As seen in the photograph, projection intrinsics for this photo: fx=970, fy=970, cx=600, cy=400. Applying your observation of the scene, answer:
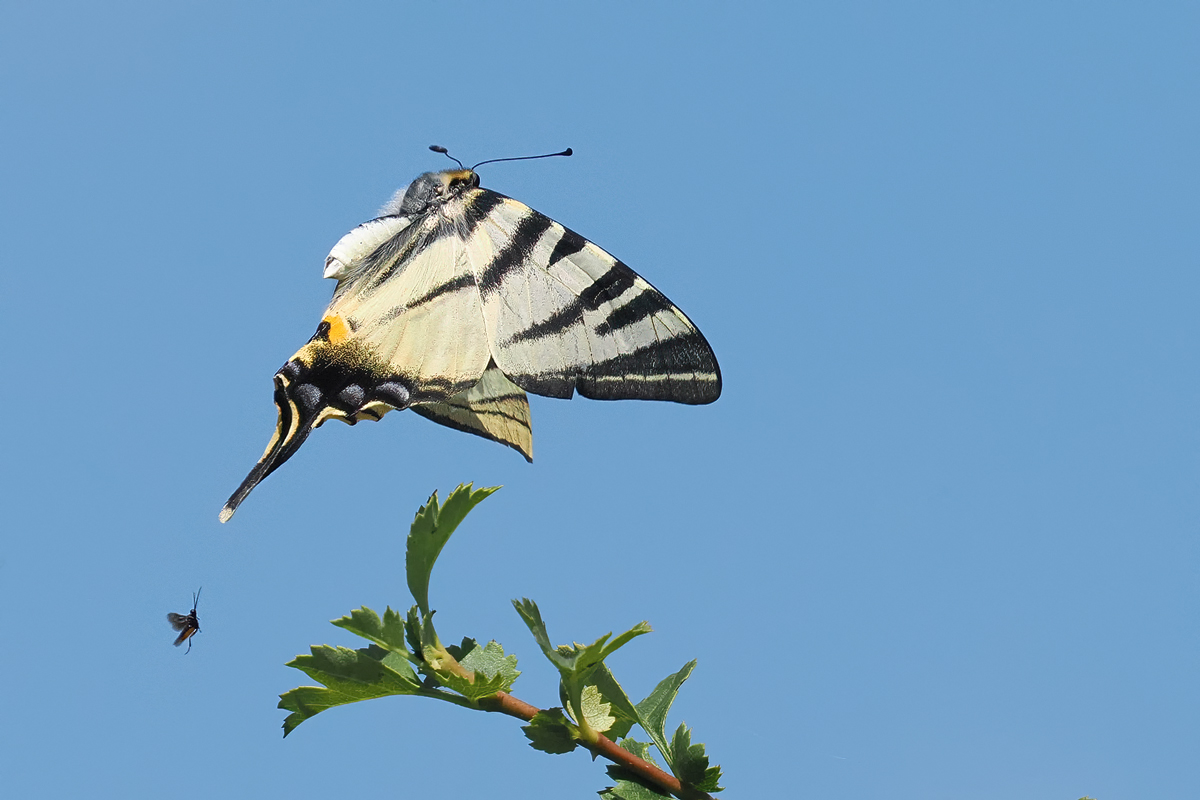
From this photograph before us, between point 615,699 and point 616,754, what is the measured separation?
223 millimetres

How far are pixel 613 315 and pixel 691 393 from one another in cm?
40

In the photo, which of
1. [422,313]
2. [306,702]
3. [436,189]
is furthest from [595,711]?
[436,189]

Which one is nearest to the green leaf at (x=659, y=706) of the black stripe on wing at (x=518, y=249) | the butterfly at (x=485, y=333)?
the butterfly at (x=485, y=333)

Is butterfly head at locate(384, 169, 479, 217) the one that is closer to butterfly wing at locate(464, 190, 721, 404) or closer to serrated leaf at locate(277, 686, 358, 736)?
butterfly wing at locate(464, 190, 721, 404)

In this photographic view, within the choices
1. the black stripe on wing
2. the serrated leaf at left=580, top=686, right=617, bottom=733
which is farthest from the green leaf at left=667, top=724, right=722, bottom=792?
the black stripe on wing

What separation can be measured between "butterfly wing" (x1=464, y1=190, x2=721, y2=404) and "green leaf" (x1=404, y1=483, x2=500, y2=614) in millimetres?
1041

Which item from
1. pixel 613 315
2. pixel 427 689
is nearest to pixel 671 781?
pixel 427 689

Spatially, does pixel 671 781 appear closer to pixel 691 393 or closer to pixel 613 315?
pixel 691 393

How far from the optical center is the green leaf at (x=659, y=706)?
2332 millimetres

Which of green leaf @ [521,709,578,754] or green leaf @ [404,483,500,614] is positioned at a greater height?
green leaf @ [404,483,500,614]

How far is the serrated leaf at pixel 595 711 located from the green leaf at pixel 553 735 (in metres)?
0.05

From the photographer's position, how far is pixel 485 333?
3.46 metres

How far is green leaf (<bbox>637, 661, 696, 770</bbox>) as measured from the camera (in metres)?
2.33

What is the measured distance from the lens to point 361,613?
205 cm
